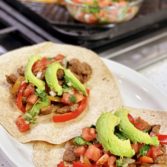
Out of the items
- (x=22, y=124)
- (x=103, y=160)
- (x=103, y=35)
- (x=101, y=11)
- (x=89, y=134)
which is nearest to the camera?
(x=103, y=160)

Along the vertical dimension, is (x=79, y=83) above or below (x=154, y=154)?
above

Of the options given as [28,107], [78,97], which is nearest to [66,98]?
[78,97]

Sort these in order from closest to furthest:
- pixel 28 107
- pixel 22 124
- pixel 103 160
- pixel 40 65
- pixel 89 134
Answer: pixel 103 160, pixel 89 134, pixel 22 124, pixel 28 107, pixel 40 65

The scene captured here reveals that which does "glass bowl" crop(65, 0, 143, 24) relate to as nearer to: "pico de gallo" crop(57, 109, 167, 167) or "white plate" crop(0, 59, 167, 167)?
"white plate" crop(0, 59, 167, 167)

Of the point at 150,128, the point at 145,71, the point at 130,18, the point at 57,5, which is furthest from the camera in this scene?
the point at 57,5

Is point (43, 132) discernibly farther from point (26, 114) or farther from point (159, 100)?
point (159, 100)

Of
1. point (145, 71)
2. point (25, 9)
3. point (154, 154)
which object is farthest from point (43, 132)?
point (25, 9)

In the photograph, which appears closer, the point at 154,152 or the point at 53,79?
the point at 154,152

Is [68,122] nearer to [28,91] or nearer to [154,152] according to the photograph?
[28,91]
